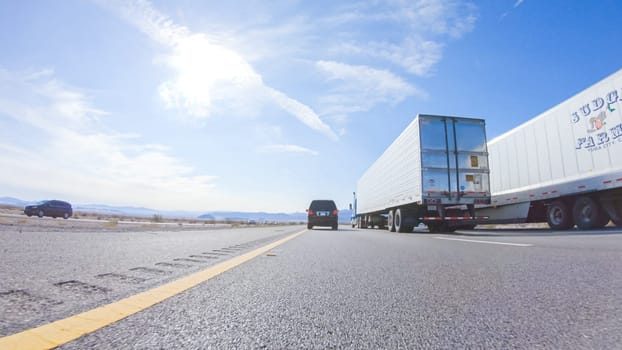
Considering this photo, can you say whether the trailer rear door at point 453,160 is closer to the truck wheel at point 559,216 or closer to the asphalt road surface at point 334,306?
the truck wheel at point 559,216

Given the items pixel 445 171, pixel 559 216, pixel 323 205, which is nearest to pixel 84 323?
pixel 445 171

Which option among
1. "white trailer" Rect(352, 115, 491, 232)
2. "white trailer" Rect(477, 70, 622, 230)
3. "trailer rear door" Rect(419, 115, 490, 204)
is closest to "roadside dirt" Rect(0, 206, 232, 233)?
"white trailer" Rect(352, 115, 491, 232)

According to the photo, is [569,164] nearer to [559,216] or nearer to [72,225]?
[559,216]

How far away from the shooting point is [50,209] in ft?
98.1

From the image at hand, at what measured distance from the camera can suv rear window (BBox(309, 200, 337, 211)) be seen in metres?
21.0

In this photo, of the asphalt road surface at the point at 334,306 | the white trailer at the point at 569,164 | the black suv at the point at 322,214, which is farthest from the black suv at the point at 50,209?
the white trailer at the point at 569,164

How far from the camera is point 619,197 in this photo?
1011 cm

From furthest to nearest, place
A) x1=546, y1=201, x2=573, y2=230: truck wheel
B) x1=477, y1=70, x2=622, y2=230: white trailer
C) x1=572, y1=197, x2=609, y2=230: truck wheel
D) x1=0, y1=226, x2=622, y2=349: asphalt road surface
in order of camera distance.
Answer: x1=546, y1=201, x2=573, y2=230: truck wheel → x1=572, y1=197, x2=609, y2=230: truck wheel → x1=477, y1=70, x2=622, y2=230: white trailer → x1=0, y1=226, x2=622, y2=349: asphalt road surface

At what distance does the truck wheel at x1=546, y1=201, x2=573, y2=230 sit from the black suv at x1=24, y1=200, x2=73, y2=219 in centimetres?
3783

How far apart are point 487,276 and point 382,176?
17.0m

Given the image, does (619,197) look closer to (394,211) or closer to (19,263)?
(394,211)

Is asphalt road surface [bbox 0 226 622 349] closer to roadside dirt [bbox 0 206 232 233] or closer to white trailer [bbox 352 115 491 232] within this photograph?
roadside dirt [bbox 0 206 232 233]

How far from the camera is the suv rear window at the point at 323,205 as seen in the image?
68.9 ft

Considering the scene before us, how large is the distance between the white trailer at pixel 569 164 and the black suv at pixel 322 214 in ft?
30.2
